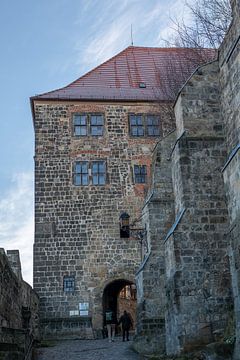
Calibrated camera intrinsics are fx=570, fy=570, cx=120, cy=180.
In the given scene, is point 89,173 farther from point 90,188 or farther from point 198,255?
point 198,255

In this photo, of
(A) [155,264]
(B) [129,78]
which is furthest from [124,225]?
(A) [155,264]

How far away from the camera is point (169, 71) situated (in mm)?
22781

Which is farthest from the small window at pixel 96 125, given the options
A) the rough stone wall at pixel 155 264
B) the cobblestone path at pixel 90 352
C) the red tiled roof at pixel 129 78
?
the cobblestone path at pixel 90 352

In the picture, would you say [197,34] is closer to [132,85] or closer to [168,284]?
[132,85]

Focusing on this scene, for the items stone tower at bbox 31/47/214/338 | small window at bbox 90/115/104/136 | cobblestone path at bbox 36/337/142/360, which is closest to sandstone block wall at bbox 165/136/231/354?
cobblestone path at bbox 36/337/142/360

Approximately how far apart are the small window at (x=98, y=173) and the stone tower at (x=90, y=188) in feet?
0.14

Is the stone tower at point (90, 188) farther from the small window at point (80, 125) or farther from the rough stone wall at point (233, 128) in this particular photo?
the rough stone wall at point (233, 128)

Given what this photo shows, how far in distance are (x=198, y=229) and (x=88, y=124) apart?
14065mm

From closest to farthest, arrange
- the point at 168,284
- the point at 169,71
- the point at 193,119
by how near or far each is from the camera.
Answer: the point at 168,284, the point at 193,119, the point at 169,71

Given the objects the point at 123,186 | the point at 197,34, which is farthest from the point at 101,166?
the point at 197,34

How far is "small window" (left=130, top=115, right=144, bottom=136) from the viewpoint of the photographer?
25.3 metres

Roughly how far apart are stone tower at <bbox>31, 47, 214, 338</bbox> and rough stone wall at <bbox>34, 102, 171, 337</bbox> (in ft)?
0.13

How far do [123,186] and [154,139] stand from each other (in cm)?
258

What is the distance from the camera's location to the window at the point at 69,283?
74.4 feet
